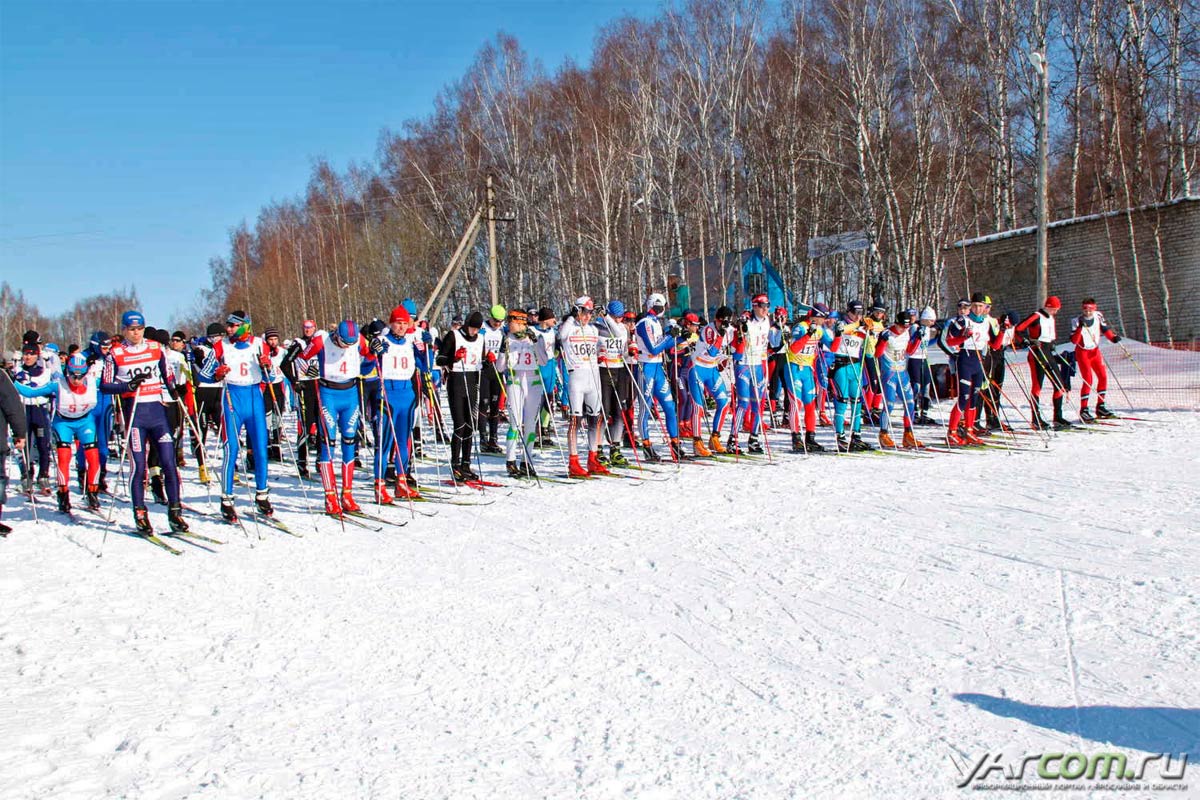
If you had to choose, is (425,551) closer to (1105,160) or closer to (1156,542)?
(1156,542)

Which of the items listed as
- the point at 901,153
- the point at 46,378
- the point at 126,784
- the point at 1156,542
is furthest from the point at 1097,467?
the point at 901,153

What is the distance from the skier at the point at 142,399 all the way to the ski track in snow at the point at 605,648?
541 millimetres

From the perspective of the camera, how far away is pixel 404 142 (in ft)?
133

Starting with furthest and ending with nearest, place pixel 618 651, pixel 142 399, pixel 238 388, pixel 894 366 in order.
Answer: pixel 894 366 < pixel 238 388 < pixel 142 399 < pixel 618 651

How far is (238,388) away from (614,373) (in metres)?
4.67

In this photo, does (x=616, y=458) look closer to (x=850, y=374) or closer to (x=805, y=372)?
(x=805, y=372)

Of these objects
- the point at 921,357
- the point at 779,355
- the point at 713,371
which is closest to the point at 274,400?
the point at 713,371

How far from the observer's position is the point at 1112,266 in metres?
25.5

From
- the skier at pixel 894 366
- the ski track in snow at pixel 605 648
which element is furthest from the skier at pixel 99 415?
the skier at pixel 894 366

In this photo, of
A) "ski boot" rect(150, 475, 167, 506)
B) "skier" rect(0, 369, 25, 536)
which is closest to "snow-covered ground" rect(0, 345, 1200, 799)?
"skier" rect(0, 369, 25, 536)

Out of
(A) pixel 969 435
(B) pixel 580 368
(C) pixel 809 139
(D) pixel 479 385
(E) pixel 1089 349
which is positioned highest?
(C) pixel 809 139

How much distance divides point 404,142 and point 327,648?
39229 mm

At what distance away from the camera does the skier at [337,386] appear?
331 inches

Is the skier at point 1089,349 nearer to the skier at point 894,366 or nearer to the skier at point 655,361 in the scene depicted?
the skier at point 894,366
